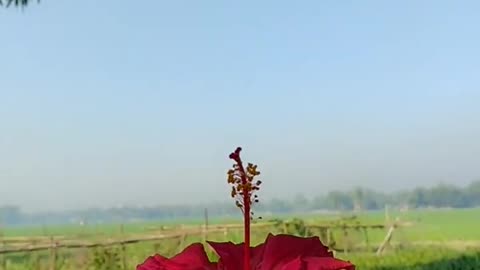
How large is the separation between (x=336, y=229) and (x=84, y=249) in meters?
2.71

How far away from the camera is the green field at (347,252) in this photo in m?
5.65

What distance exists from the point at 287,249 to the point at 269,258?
1cm

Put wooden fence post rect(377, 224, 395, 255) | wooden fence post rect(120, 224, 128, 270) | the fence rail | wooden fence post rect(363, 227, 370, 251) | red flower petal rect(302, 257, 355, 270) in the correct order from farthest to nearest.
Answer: wooden fence post rect(363, 227, 370, 251) < wooden fence post rect(377, 224, 395, 255) < the fence rail < wooden fence post rect(120, 224, 128, 270) < red flower petal rect(302, 257, 355, 270)

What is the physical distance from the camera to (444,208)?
11.8 metres

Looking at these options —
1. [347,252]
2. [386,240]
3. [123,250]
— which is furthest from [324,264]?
[386,240]

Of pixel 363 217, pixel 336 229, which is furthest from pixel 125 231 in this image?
pixel 363 217

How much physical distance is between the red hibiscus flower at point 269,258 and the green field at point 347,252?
3.52 m

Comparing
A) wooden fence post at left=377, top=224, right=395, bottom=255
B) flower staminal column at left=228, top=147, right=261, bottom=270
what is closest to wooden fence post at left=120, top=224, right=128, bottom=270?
wooden fence post at left=377, top=224, right=395, bottom=255

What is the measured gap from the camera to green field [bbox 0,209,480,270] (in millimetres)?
5652

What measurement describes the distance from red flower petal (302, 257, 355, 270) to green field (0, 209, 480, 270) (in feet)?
11.7

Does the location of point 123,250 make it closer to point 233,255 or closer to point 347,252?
point 347,252

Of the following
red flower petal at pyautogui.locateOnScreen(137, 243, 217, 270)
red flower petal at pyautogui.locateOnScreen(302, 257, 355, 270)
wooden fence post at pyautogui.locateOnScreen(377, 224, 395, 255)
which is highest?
red flower petal at pyautogui.locateOnScreen(137, 243, 217, 270)

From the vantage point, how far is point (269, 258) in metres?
0.47

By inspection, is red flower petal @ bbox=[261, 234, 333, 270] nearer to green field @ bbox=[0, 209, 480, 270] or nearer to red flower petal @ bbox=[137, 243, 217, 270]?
red flower petal @ bbox=[137, 243, 217, 270]
